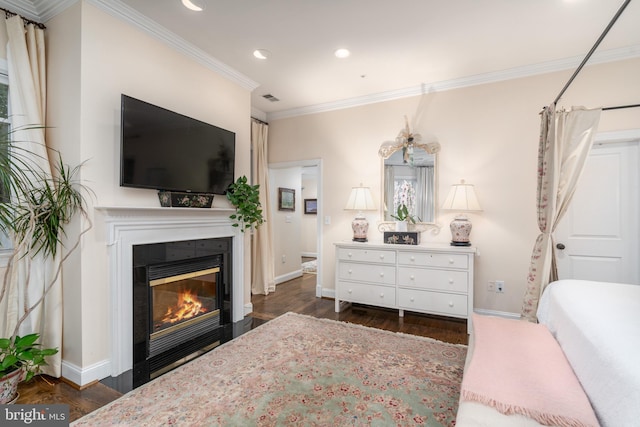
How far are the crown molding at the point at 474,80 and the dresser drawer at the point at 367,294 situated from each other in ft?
→ 7.89

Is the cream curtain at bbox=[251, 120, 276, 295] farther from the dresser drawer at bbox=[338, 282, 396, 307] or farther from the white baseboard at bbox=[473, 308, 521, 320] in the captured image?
the white baseboard at bbox=[473, 308, 521, 320]

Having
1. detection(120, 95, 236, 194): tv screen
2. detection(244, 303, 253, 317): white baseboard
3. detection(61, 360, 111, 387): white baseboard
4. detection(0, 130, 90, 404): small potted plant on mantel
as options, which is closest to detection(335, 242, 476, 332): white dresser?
detection(244, 303, 253, 317): white baseboard

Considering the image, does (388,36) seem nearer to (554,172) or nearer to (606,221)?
(554,172)

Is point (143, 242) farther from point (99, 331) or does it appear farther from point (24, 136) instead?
point (24, 136)

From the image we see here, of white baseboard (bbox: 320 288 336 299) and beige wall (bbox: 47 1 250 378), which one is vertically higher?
beige wall (bbox: 47 1 250 378)

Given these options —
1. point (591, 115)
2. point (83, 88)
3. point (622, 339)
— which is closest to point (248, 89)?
point (83, 88)

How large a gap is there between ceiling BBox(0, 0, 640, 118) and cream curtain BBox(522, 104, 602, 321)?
2.62ft

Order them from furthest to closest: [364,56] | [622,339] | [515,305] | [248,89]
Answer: [248,89] → [515,305] → [364,56] → [622,339]

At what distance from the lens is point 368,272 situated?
144 inches

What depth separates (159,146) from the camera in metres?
2.54

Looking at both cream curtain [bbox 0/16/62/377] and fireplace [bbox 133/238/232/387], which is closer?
cream curtain [bbox 0/16/62/377]

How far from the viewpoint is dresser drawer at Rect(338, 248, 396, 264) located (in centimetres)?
355

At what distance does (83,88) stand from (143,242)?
118 cm

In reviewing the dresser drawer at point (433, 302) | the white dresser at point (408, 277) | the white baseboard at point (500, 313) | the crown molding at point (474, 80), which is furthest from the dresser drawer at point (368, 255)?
the crown molding at point (474, 80)
